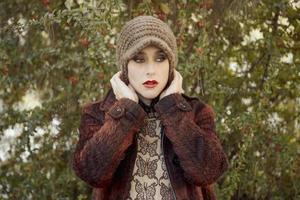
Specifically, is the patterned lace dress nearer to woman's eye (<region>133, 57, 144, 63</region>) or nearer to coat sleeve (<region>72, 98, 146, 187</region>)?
coat sleeve (<region>72, 98, 146, 187</region>)

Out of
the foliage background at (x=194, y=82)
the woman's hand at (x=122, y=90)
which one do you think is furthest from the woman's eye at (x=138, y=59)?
the foliage background at (x=194, y=82)

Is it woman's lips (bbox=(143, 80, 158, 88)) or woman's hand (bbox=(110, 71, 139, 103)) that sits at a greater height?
woman's lips (bbox=(143, 80, 158, 88))

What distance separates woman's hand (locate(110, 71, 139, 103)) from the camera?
7.86ft

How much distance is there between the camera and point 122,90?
2.42 meters

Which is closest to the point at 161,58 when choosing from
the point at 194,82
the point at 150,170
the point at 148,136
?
the point at 148,136

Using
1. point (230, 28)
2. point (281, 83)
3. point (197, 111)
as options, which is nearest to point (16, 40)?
point (230, 28)

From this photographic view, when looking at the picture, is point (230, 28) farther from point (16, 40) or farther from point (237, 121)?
point (16, 40)

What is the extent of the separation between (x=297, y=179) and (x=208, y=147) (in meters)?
1.77

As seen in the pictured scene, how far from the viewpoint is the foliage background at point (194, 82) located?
365 cm

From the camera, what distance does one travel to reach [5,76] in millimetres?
3762

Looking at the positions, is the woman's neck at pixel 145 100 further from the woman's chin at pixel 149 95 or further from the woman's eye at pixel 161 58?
the woman's eye at pixel 161 58

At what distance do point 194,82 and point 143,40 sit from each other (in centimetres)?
155

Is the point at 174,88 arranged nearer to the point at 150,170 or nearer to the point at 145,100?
the point at 145,100

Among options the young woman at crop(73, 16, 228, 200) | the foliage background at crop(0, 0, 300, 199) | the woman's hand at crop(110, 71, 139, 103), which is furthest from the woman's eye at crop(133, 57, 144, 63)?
the foliage background at crop(0, 0, 300, 199)
